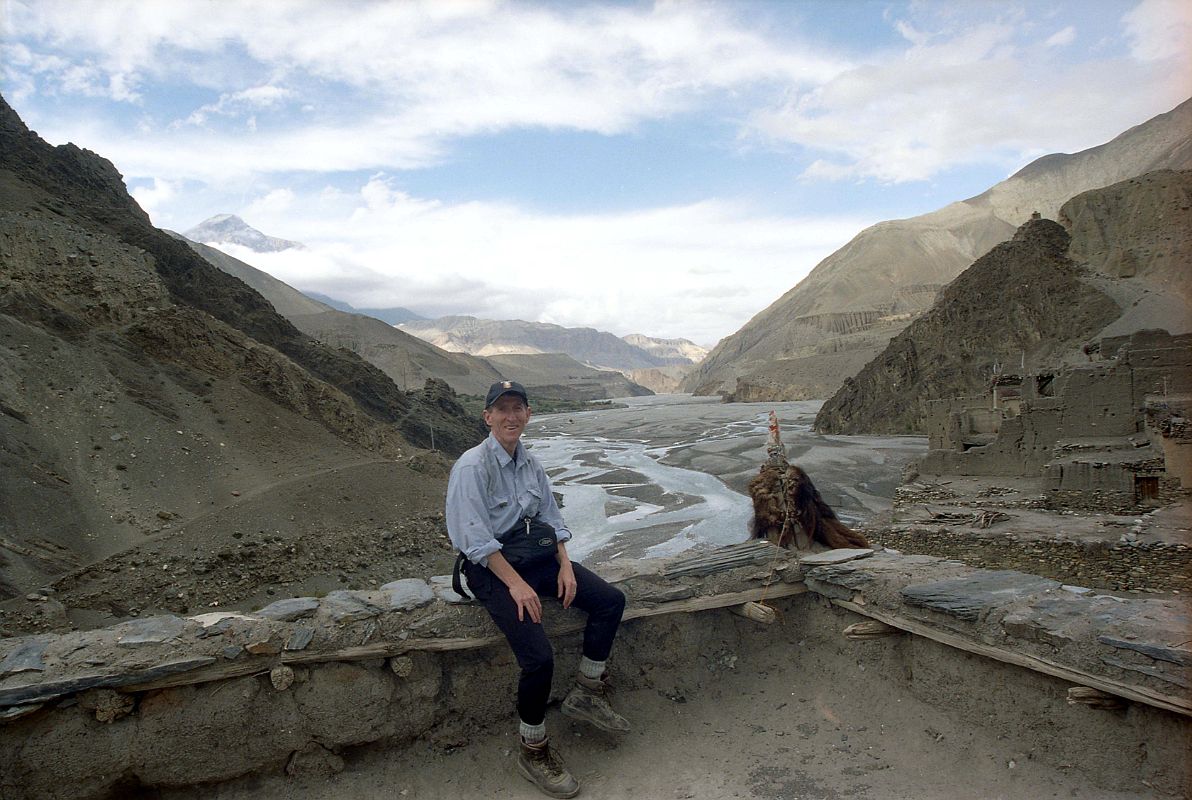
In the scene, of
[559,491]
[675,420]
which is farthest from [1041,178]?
[559,491]

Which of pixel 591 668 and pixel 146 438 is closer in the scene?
pixel 591 668

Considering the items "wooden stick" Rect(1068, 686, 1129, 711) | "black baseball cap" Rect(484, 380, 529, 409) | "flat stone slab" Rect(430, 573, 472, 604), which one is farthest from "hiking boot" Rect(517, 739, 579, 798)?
"wooden stick" Rect(1068, 686, 1129, 711)

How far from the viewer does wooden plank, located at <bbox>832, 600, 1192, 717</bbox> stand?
2.78 meters

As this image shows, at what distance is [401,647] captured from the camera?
3.74m

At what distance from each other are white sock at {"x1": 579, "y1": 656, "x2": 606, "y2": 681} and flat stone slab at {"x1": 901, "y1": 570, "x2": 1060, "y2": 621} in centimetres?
179

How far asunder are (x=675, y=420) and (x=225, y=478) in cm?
5624

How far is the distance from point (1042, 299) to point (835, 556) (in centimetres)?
4646

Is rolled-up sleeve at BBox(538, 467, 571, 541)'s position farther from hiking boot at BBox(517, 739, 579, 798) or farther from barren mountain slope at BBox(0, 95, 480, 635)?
barren mountain slope at BBox(0, 95, 480, 635)

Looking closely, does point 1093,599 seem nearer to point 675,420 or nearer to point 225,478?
point 225,478

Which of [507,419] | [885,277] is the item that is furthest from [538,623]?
[885,277]

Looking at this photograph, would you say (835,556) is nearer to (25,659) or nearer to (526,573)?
(526,573)

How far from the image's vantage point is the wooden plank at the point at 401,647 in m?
3.47

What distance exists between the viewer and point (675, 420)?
70125 mm

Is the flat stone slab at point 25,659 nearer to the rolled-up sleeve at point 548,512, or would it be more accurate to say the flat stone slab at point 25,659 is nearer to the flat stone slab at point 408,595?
the flat stone slab at point 408,595
